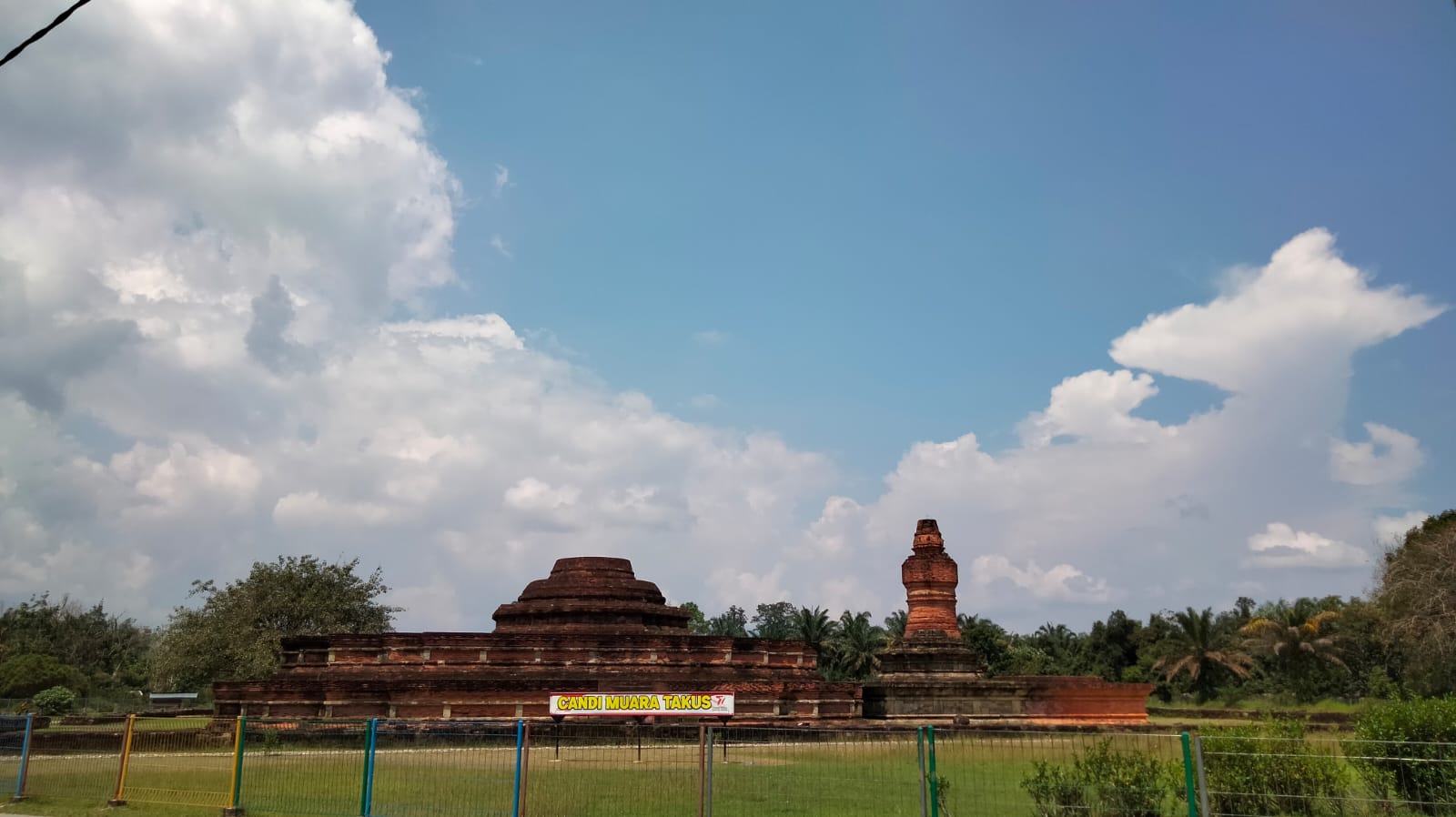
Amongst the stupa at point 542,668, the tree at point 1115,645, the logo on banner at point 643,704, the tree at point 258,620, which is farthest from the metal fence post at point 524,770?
the tree at point 1115,645

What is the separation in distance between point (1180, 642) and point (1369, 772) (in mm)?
48537

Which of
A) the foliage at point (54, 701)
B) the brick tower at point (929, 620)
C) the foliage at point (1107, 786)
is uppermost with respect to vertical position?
the brick tower at point (929, 620)

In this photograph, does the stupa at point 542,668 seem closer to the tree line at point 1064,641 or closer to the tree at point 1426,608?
the tree line at point 1064,641

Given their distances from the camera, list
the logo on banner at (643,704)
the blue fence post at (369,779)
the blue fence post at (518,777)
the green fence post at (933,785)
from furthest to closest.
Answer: the logo on banner at (643,704) < the blue fence post at (369,779) < the blue fence post at (518,777) < the green fence post at (933,785)

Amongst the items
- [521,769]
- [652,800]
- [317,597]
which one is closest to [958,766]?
[652,800]

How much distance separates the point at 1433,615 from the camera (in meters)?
33.4

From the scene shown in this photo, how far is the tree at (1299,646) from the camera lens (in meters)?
49.2

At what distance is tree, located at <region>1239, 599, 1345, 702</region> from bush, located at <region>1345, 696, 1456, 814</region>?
43157 mm

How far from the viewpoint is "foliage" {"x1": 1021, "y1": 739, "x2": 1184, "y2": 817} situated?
33.5 ft

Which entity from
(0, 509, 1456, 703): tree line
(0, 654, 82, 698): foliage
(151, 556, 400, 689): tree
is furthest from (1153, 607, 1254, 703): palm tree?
(0, 654, 82, 698): foliage

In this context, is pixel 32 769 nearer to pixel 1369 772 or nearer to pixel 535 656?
pixel 535 656

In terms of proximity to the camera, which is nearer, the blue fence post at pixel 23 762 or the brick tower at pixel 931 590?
the blue fence post at pixel 23 762

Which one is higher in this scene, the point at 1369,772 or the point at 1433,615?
the point at 1433,615

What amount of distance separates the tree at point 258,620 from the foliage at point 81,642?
763 inches
